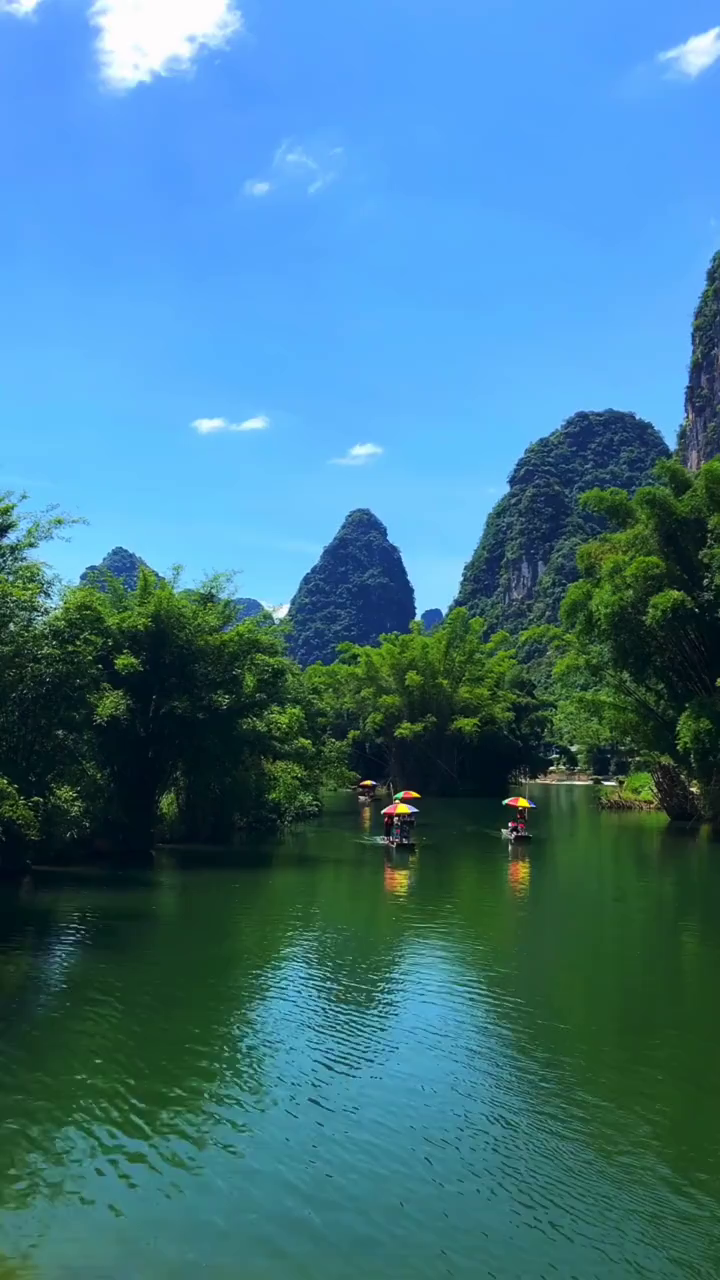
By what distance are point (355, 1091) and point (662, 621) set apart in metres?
20.7

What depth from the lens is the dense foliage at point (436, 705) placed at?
49.9m

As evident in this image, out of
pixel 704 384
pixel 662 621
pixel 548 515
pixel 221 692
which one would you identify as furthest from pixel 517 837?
pixel 548 515

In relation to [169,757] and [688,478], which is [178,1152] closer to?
[169,757]

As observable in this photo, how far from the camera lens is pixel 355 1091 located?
845 centimetres

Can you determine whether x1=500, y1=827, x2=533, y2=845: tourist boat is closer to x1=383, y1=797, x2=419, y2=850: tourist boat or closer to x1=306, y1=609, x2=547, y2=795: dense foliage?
x1=383, y1=797, x2=419, y2=850: tourist boat

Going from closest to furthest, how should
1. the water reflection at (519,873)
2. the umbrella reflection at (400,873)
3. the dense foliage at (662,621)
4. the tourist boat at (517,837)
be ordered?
1. the umbrella reflection at (400,873)
2. the water reflection at (519,873)
3. the dense foliage at (662,621)
4. the tourist boat at (517,837)

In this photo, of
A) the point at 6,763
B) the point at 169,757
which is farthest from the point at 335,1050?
the point at 169,757

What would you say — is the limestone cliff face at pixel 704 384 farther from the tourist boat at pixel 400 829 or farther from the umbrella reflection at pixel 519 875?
the umbrella reflection at pixel 519 875

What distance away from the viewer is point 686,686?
97.9ft

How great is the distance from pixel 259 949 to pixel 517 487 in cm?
13563

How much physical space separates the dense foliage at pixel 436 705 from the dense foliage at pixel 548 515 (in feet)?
189

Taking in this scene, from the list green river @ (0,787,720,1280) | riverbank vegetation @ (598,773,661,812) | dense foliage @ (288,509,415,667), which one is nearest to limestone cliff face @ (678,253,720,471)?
riverbank vegetation @ (598,773,661,812)

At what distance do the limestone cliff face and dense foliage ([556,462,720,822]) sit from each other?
2800 inches

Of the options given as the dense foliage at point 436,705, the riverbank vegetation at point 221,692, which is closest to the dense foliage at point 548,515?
the dense foliage at point 436,705
